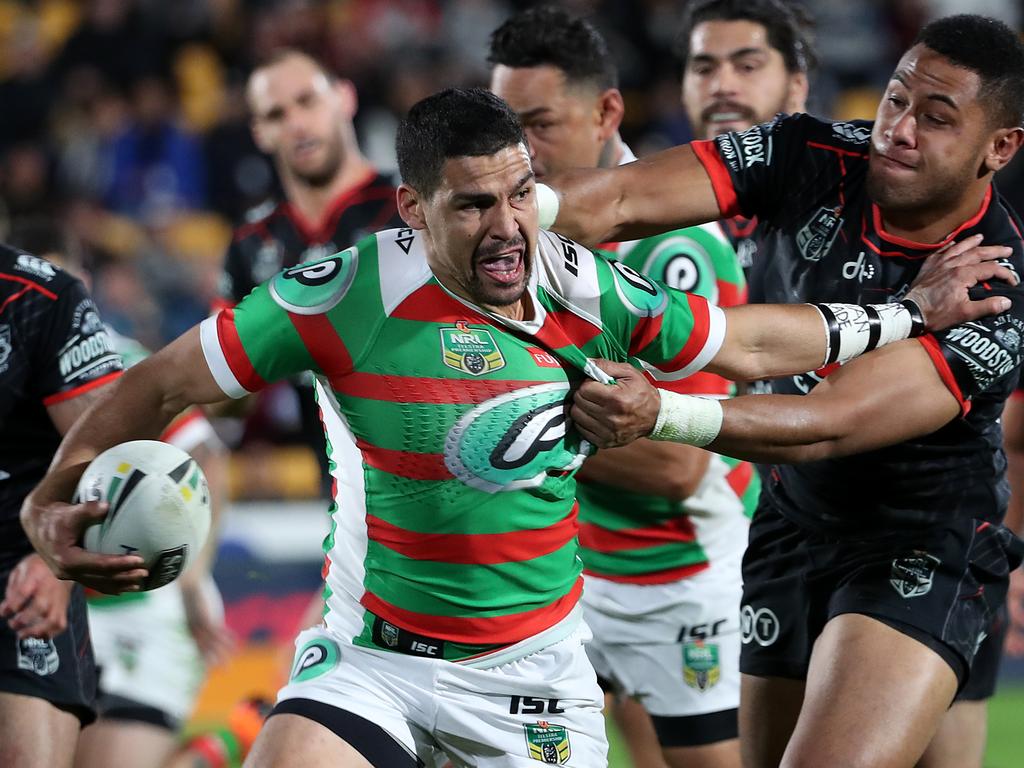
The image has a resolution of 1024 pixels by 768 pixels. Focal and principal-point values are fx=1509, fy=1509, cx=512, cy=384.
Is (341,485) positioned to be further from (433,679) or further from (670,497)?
(670,497)

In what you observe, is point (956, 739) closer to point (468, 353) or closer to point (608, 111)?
point (468, 353)

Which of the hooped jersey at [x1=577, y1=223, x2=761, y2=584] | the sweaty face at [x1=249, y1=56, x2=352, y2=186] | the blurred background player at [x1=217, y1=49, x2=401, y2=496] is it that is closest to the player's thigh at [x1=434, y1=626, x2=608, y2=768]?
the hooped jersey at [x1=577, y1=223, x2=761, y2=584]

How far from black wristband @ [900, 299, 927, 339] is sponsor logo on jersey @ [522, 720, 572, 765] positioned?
55.2 inches

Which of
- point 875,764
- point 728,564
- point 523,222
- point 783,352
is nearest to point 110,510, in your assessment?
point 523,222

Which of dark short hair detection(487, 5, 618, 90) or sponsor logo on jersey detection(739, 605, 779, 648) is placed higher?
dark short hair detection(487, 5, 618, 90)

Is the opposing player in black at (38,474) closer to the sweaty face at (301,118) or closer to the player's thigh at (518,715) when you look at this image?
the player's thigh at (518,715)

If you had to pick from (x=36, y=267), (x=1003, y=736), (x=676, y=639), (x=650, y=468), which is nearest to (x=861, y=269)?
(x=650, y=468)

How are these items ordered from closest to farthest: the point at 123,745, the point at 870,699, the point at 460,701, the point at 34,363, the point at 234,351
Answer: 1. the point at 234,351
2. the point at 460,701
3. the point at 870,699
4. the point at 34,363
5. the point at 123,745

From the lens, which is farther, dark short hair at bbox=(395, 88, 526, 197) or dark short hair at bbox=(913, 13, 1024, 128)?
dark short hair at bbox=(913, 13, 1024, 128)

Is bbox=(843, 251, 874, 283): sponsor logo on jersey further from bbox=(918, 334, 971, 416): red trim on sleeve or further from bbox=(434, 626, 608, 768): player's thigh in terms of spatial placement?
bbox=(434, 626, 608, 768): player's thigh

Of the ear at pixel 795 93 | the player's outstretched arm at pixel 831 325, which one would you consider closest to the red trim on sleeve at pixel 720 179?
the player's outstretched arm at pixel 831 325

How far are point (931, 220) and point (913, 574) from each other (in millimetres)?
991

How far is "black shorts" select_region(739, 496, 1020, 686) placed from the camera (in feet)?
13.5

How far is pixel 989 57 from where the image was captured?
4117 millimetres
